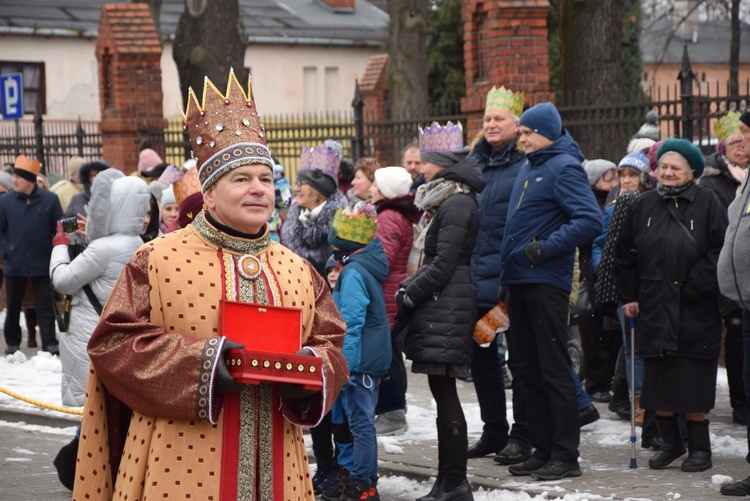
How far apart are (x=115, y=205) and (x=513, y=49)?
686 centimetres

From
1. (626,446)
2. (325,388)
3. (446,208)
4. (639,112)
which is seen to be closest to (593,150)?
(639,112)

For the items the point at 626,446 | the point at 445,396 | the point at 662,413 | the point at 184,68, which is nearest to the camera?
the point at 445,396

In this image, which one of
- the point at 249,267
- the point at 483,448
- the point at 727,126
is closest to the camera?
the point at 249,267

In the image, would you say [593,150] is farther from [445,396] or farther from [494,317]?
[445,396]

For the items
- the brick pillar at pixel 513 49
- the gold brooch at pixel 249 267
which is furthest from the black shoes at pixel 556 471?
the brick pillar at pixel 513 49

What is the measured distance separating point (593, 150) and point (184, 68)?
5.36 m

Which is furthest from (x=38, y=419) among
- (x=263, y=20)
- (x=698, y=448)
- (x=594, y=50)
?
(x=263, y=20)

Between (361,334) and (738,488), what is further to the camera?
(361,334)

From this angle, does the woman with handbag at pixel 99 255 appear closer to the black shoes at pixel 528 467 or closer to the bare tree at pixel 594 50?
the black shoes at pixel 528 467

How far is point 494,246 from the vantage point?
8078 mm

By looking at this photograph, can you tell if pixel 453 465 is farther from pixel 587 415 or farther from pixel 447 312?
pixel 587 415

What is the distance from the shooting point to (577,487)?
7273 mm

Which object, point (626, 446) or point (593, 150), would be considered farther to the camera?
point (593, 150)

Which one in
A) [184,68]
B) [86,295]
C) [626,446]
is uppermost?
[184,68]
